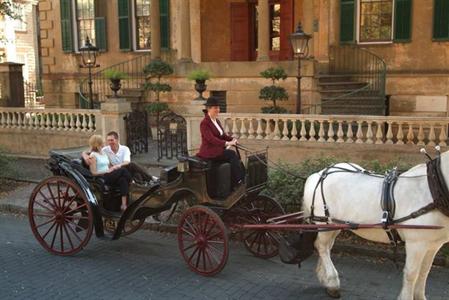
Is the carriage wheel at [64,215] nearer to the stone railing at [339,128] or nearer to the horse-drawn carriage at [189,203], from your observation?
the horse-drawn carriage at [189,203]

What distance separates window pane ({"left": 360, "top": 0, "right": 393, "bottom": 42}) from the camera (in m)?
17.1

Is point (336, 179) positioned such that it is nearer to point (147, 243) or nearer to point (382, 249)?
point (382, 249)

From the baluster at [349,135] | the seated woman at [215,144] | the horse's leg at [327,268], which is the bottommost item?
the horse's leg at [327,268]

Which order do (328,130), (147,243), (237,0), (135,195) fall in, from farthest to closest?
(237,0)
(328,130)
(147,243)
(135,195)

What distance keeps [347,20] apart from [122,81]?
8.35 meters

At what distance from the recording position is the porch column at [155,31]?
63.5 ft

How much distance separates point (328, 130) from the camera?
12000mm

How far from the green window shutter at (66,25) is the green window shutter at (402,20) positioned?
12420mm

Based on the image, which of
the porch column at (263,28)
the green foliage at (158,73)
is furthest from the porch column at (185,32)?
the porch column at (263,28)

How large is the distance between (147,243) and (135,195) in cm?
106

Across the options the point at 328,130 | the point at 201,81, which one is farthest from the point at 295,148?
the point at 201,81

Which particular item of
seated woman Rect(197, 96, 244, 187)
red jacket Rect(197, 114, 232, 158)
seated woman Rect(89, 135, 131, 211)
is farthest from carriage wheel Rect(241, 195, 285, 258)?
seated woman Rect(89, 135, 131, 211)

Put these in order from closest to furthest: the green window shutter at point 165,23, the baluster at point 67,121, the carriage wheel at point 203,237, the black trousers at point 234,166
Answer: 1. the carriage wheel at point 203,237
2. the black trousers at point 234,166
3. the baluster at point 67,121
4. the green window shutter at point 165,23

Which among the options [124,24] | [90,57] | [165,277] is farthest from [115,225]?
[124,24]
